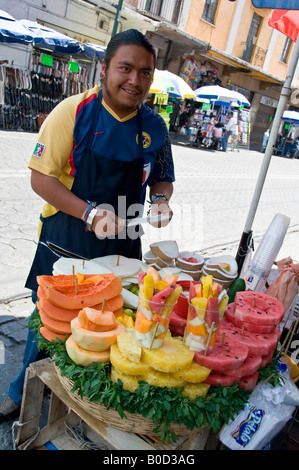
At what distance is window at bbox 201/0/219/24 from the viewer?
1920 cm

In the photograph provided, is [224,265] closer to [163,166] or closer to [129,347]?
[163,166]

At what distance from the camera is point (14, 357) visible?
9.17ft

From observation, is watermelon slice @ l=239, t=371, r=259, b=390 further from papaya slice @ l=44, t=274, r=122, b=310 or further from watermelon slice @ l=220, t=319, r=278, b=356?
papaya slice @ l=44, t=274, r=122, b=310

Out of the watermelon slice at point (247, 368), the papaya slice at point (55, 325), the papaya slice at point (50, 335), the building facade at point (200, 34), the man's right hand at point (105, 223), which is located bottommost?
the papaya slice at point (50, 335)

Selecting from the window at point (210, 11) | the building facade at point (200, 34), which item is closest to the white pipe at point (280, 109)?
the building facade at point (200, 34)

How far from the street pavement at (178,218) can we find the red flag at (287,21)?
2919 mm

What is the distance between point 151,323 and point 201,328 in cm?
19

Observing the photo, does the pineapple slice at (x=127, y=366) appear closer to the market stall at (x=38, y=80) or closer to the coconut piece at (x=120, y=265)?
the coconut piece at (x=120, y=265)

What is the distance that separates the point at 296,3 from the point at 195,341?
2.22m

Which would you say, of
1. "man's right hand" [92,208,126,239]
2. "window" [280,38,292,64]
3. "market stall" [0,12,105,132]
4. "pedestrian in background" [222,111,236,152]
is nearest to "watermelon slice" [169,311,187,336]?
"man's right hand" [92,208,126,239]

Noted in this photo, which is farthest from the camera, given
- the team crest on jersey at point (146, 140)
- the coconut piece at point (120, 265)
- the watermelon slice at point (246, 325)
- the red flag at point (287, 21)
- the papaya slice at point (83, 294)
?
the red flag at point (287, 21)

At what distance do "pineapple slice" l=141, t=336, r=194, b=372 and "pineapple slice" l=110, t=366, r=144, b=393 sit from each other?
0.23 ft

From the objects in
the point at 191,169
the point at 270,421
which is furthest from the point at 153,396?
the point at 191,169

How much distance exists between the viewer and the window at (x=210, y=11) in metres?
19.2
